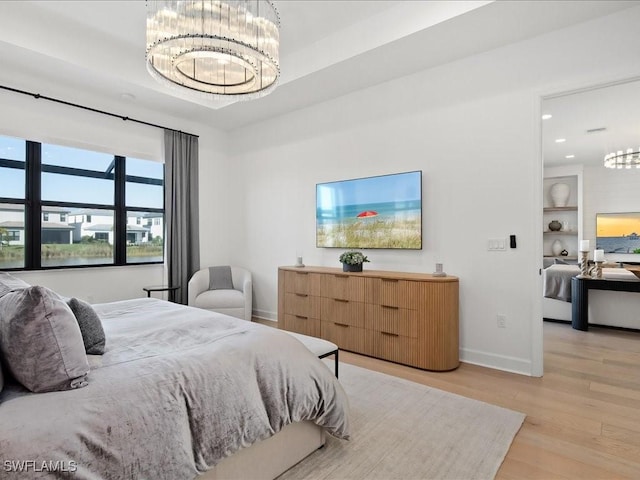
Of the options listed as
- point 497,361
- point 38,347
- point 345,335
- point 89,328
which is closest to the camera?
point 38,347

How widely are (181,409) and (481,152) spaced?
3.13 m

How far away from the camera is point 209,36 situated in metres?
2.05

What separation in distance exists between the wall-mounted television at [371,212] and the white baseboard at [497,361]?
3.63 ft

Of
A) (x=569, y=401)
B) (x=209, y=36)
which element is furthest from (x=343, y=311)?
(x=209, y=36)

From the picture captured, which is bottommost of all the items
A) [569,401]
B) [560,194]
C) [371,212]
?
[569,401]

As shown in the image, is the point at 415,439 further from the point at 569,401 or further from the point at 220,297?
the point at 220,297

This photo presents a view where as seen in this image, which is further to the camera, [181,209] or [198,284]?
[181,209]

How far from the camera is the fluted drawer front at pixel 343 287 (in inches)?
138

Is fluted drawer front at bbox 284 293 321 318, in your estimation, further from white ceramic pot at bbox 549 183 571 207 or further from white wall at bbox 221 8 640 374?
white ceramic pot at bbox 549 183 571 207

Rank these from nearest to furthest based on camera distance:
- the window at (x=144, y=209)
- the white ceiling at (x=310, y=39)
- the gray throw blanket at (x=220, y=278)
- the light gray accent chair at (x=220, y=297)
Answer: the white ceiling at (x=310, y=39) < the light gray accent chair at (x=220, y=297) < the window at (x=144, y=209) < the gray throw blanket at (x=220, y=278)

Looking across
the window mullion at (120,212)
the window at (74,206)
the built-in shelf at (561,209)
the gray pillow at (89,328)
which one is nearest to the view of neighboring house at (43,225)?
the window at (74,206)

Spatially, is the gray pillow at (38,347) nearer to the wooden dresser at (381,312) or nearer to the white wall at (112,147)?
the wooden dresser at (381,312)

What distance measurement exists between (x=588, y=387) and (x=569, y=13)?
2.86m

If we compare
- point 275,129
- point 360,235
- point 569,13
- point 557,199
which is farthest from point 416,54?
point 557,199
